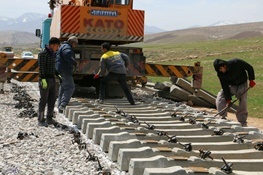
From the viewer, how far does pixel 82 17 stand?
1278 cm

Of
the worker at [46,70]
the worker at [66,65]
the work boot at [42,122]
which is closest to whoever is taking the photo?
the work boot at [42,122]

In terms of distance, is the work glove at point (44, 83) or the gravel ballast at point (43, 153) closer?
the gravel ballast at point (43, 153)

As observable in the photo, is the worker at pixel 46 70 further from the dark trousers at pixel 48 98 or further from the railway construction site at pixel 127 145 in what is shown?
the railway construction site at pixel 127 145

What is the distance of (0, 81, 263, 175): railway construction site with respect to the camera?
515 centimetres

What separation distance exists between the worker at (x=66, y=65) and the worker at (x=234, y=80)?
10.7 feet

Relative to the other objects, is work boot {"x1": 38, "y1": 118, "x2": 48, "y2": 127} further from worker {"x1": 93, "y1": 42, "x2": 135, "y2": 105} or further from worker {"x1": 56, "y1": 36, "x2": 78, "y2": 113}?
worker {"x1": 93, "y1": 42, "x2": 135, "y2": 105}

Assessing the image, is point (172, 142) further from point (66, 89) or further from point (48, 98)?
point (66, 89)

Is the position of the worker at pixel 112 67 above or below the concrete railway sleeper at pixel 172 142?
above

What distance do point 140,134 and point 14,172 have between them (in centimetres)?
214

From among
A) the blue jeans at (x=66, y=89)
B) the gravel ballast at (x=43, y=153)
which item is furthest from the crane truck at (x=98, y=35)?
the gravel ballast at (x=43, y=153)

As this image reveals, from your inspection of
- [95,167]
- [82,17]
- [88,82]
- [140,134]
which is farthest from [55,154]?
[88,82]

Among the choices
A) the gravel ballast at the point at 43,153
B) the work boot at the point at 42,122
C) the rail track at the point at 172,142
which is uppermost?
the rail track at the point at 172,142

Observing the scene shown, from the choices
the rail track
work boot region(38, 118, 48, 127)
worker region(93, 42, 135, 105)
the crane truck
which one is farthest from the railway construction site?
the crane truck

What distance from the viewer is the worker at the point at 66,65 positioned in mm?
9578
